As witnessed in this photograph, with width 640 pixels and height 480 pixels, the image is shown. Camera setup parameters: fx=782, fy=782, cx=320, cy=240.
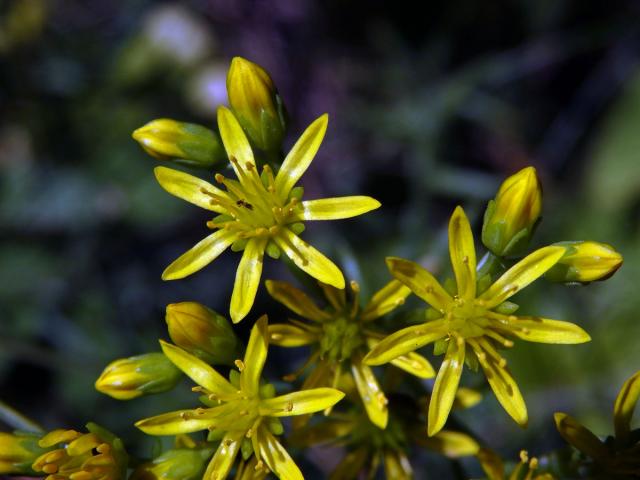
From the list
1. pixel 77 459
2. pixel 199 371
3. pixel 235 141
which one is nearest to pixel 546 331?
pixel 199 371

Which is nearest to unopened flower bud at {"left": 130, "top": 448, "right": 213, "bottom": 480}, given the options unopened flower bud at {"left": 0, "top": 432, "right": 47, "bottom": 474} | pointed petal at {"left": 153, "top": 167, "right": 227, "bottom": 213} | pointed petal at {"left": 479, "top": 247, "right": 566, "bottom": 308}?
unopened flower bud at {"left": 0, "top": 432, "right": 47, "bottom": 474}

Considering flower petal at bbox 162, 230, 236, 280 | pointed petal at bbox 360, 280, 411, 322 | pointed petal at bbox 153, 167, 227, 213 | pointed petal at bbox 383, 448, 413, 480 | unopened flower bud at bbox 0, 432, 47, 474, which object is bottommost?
pointed petal at bbox 383, 448, 413, 480

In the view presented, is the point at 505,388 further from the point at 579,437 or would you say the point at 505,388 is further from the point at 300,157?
the point at 300,157

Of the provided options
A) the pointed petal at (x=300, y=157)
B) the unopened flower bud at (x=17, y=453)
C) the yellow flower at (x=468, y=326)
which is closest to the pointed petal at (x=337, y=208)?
the pointed petal at (x=300, y=157)

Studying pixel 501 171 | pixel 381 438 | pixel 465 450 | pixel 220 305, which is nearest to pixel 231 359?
pixel 381 438

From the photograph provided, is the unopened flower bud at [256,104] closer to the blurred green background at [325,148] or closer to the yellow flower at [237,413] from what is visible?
the yellow flower at [237,413]

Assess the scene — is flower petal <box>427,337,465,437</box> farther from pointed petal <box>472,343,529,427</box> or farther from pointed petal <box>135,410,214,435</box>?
pointed petal <box>135,410,214,435</box>
